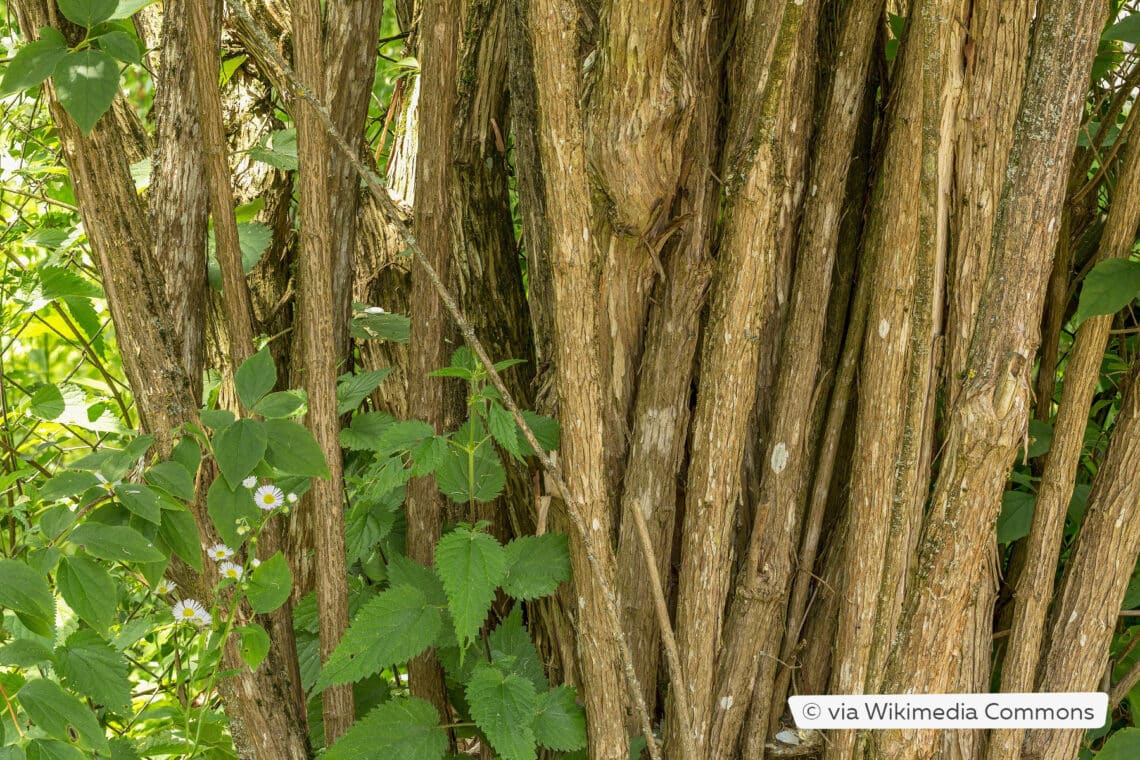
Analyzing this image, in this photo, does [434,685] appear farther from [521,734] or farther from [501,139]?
[501,139]

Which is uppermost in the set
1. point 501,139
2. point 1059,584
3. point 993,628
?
point 501,139

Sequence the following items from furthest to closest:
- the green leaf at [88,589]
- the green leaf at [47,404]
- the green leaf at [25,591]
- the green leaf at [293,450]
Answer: the green leaf at [47,404], the green leaf at [293,450], the green leaf at [88,589], the green leaf at [25,591]

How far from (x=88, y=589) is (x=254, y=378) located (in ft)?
1.10

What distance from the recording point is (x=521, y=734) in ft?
4.61

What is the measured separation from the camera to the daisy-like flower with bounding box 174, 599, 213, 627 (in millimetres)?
1385

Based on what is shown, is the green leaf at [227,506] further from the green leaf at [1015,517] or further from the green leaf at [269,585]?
the green leaf at [1015,517]

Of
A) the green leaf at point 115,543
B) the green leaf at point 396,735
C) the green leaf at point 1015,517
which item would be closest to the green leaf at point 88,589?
the green leaf at point 115,543

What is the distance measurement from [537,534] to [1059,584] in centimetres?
85

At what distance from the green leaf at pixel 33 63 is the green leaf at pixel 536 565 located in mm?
907

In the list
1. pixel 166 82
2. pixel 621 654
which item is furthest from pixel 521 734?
pixel 166 82

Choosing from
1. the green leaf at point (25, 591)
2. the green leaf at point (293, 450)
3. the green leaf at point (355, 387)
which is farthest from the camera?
the green leaf at point (355, 387)

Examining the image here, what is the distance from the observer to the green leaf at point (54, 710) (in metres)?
1.12

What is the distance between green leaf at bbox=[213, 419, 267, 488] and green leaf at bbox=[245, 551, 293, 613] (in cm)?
13

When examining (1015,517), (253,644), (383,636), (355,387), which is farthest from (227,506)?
(1015,517)
